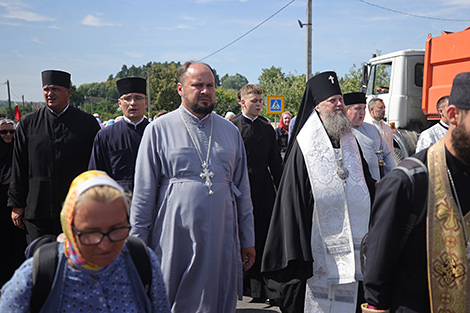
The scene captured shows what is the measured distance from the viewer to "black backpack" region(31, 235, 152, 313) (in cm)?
204

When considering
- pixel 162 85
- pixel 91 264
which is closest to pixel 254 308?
pixel 91 264

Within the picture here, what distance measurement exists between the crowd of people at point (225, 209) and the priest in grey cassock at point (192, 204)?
1 centimetres

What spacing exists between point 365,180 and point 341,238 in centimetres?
56

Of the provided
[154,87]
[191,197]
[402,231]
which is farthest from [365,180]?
[154,87]

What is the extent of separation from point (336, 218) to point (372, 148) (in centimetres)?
191

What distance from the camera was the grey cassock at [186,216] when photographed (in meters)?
3.75

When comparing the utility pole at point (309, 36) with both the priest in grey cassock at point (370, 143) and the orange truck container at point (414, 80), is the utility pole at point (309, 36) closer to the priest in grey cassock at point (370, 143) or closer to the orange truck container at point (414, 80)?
the orange truck container at point (414, 80)

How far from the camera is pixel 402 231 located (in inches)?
96.0

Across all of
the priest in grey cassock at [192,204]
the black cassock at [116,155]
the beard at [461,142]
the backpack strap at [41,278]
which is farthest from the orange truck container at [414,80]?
the backpack strap at [41,278]

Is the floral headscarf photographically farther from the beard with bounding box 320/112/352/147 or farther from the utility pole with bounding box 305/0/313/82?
the utility pole with bounding box 305/0/313/82

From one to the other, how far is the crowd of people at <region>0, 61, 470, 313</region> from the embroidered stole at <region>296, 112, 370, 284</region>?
0.4 inches

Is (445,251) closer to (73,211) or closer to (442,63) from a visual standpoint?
Result: (73,211)

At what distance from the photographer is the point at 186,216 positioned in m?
3.74

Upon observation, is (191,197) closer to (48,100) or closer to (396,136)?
(48,100)
